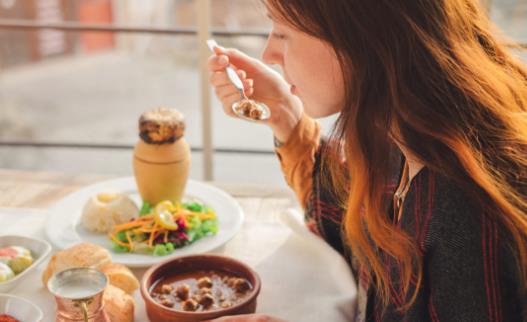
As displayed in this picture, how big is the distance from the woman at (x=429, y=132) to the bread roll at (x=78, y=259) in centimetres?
29

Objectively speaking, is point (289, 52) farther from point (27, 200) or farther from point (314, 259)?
point (27, 200)

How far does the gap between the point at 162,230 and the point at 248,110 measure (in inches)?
10.7

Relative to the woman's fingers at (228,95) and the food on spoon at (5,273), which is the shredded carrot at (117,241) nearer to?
the food on spoon at (5,273)

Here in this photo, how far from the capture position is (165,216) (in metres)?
1.38

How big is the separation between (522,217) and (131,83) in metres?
7.75

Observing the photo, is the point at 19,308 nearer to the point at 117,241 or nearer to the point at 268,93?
the point at 117,241

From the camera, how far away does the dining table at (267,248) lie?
1.20m

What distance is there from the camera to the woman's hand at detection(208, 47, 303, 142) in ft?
4.70

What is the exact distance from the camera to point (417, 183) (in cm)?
102

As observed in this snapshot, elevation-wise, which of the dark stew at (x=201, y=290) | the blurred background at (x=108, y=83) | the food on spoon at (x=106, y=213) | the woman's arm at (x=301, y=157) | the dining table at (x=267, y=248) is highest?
the woman's arm at (x=301, y=157)

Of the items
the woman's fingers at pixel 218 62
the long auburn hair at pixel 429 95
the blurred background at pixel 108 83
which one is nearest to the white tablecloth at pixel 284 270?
the long auburn hair at pixel 429 95

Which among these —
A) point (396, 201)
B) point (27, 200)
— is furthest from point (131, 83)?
point (396, 201)

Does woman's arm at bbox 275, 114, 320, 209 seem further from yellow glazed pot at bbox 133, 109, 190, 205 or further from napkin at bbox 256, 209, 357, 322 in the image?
yellow glazed pot at bbox 133, 109, 190, 205

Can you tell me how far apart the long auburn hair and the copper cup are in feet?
1.31
